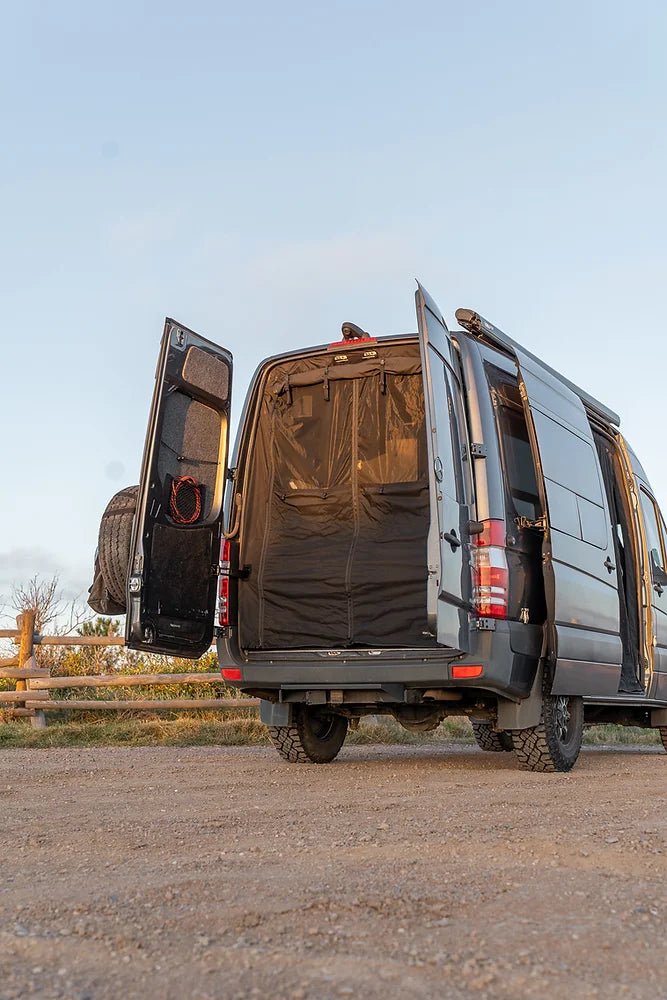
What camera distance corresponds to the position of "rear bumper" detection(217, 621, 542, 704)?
618 cm

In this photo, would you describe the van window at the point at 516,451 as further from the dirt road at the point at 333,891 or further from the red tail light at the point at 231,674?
the red tail light at the point at 231,674

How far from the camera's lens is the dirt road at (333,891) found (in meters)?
2.26

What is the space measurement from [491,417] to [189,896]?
13.5 feet

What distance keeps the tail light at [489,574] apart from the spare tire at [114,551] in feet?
7.13

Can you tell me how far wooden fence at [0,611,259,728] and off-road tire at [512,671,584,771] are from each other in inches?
181

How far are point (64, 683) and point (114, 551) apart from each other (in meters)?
5.50

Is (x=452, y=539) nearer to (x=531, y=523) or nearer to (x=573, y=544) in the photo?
(x=531, y=523)

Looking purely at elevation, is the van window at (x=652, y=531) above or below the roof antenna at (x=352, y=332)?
below

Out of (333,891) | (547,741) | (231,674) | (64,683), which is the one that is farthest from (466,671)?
(64,683)

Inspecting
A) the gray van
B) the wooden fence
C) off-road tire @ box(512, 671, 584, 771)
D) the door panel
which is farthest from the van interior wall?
the wooden fence

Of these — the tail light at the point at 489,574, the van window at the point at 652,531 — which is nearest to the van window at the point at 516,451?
the tail light at the point at 489,574

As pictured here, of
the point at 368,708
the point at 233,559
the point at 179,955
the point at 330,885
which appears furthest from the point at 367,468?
the point at 179,955

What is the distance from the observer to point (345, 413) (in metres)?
7.42

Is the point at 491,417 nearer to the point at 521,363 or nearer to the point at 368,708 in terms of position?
the point at 521,363
